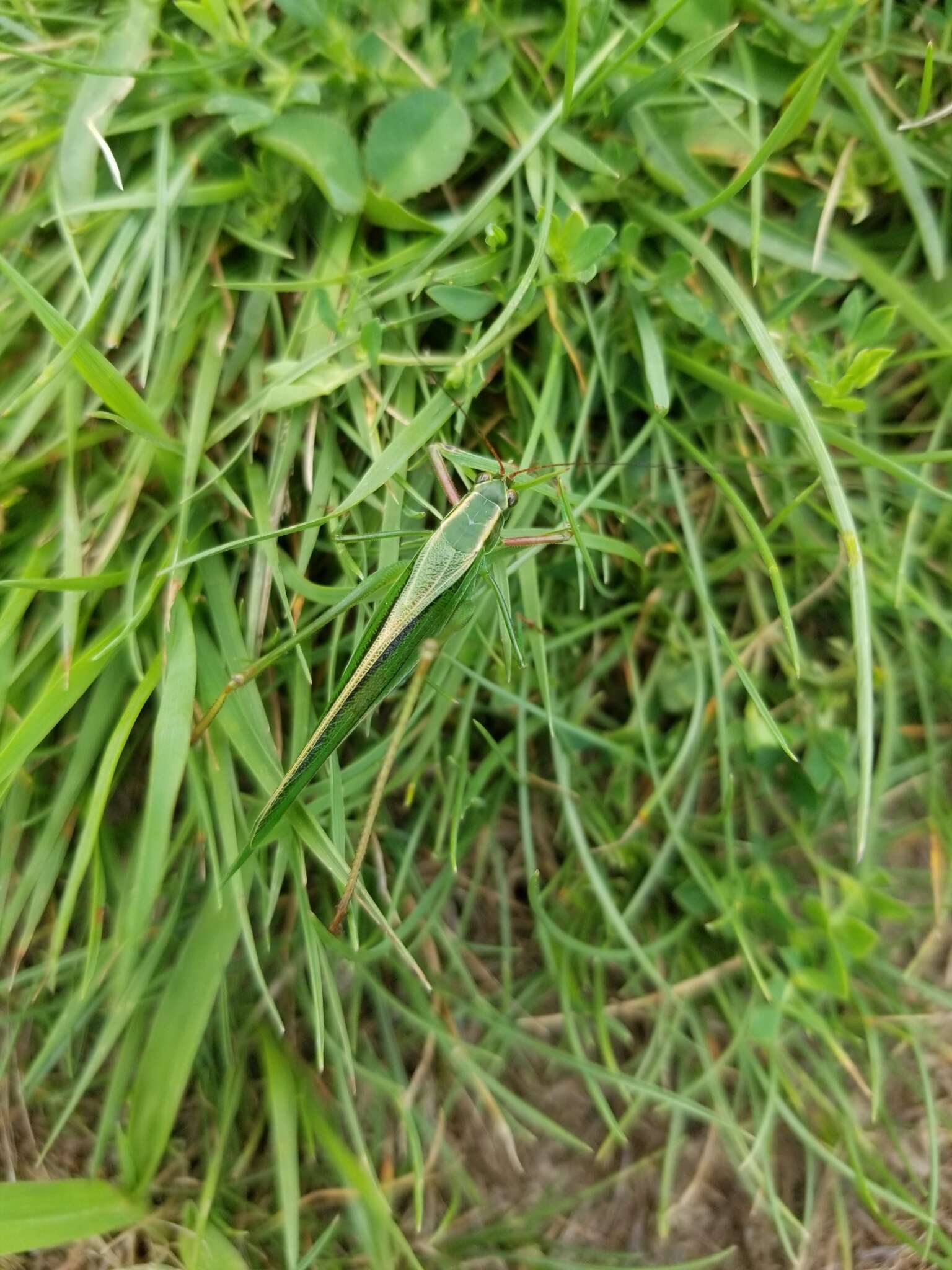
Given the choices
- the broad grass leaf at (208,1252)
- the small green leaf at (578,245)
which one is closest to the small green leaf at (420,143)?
the small green leaf at (578,245)

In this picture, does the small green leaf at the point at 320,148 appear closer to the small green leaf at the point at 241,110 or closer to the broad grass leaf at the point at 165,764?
the small green leaf at the point at 241,110

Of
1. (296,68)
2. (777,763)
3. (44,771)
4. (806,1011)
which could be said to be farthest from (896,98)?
(44,771)

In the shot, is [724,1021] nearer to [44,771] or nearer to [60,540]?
[44,771]

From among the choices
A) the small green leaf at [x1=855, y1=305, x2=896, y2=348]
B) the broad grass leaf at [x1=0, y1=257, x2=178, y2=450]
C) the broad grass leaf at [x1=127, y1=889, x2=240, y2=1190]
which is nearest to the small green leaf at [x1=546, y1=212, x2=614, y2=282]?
the small green leaf at [x1=855, y1=305, x2=896, y2=348]

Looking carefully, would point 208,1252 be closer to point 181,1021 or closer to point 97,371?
point 181,1021

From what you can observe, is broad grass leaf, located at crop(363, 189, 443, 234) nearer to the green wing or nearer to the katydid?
the katydid

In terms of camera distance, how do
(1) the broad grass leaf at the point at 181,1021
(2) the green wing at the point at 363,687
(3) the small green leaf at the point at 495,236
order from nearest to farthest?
1. (2) the green wing at the point at 363,687
2. (3) the small green leaf at the point at 495,236
3. (1) the broad grass leaf at the point at 181,1021

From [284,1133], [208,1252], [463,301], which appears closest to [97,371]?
[463,301]
